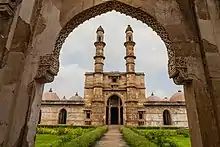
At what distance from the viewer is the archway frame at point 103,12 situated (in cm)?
368

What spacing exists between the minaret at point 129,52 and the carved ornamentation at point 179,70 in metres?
28.4

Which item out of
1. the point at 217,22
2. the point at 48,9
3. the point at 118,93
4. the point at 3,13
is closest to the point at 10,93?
the point at 3,13

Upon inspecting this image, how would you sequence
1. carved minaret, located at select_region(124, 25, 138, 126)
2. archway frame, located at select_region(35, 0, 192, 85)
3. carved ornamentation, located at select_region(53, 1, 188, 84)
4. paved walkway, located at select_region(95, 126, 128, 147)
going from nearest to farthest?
archway frame, located at select_region(35, 0, 192, 85) → carved ornamentation, located at select_region(53, 1, 188, 84) → paved walkway, located at select_region(95, 126, 128, 147) → carved minaret, located at select_region(124, 25, 138, 126)

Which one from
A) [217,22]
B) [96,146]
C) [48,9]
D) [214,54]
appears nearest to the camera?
[214,54]

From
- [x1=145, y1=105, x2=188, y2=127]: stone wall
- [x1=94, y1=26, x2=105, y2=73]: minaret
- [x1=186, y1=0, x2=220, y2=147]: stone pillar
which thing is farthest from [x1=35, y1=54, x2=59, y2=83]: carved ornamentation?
[x1=94, y1=26, x2=105, y2=73]: minaret

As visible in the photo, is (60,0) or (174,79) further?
(60,0)

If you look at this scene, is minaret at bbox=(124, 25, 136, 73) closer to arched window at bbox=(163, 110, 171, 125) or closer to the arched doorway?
the arched doorway

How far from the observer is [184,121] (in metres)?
30.8

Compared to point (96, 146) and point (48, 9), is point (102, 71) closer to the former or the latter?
point (96, 146)


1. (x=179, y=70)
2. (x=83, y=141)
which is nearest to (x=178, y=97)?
(x=83, y=141)

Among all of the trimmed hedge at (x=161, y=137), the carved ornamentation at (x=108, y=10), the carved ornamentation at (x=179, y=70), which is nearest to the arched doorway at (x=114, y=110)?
the trimmed hedge at (x=161, y=137)

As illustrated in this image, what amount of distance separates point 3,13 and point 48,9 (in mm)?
1180

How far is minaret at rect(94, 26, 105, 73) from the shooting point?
3234cm

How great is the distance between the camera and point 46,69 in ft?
12.3
